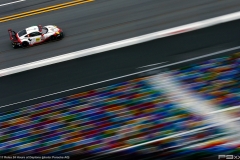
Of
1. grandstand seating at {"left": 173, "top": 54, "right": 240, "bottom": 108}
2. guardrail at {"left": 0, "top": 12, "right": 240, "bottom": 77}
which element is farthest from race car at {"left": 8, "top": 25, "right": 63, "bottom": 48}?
grandstand seating at {"left": 173, "top": 54, "right": 240, "bottom": 108}

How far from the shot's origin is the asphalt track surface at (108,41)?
18.4 metres

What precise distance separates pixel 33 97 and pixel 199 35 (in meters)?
7.56

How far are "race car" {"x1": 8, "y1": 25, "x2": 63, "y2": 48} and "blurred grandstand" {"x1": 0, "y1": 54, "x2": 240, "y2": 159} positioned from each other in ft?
16.9

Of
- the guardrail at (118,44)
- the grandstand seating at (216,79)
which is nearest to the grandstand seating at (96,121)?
the grandstand seating at (216,79)

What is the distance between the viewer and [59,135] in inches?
628

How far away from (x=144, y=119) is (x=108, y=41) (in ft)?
20.9

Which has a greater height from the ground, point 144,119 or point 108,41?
point 108,41

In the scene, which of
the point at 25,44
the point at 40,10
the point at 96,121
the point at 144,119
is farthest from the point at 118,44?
the point at 40,10

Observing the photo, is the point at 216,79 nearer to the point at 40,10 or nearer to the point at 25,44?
the point at 25,44

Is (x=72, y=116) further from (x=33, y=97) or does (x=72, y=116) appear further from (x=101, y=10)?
(x=101, y=10)

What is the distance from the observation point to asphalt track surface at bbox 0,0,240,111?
60.5 ft

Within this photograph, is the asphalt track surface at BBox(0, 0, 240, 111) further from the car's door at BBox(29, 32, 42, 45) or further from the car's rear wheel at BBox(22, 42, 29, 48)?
the car's door at BBox(29, 32, 42, 45)

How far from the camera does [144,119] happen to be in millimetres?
15875

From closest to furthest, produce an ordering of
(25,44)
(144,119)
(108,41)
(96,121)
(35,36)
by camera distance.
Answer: (144,119)
(96,121)
(108,41)
(35,36)
(25,44)
